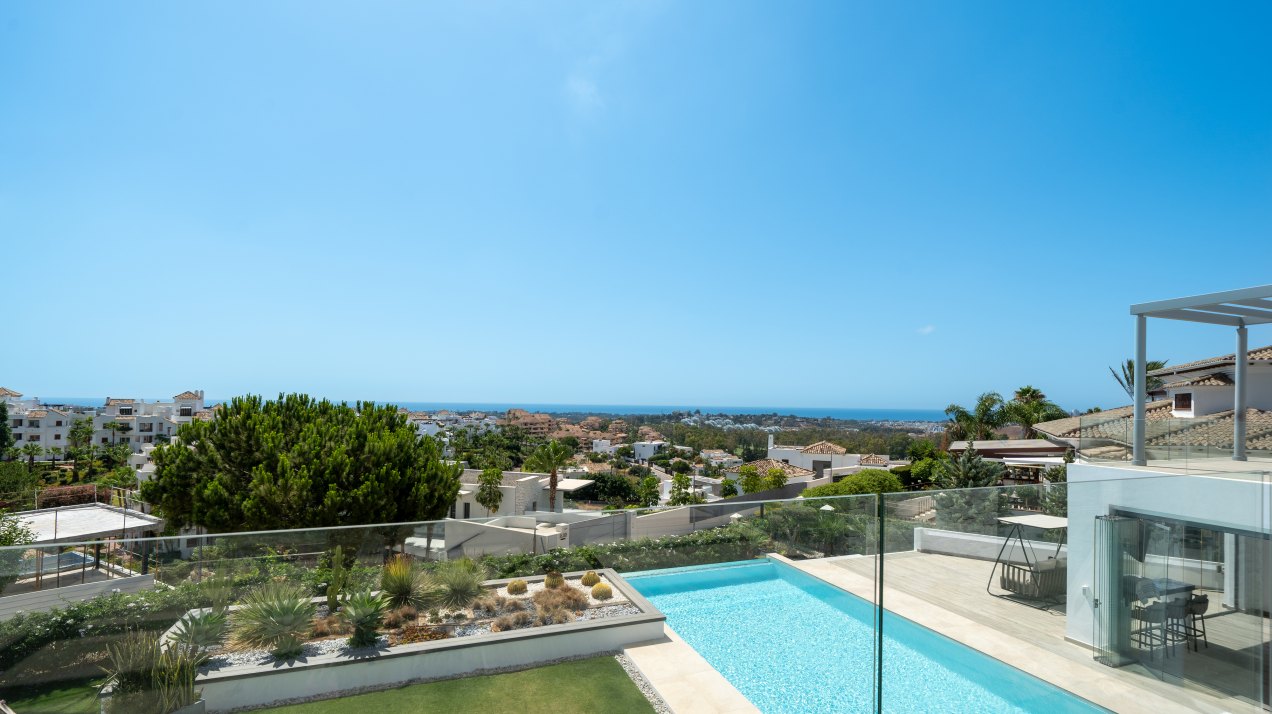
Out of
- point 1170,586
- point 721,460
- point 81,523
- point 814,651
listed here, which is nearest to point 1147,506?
point 1170,586

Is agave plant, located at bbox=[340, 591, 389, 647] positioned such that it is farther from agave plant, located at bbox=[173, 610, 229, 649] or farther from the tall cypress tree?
the tall cypress tree

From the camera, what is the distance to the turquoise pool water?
4.03 m

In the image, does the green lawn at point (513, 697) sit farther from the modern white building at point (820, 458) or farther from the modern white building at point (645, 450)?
the modern white building at point (645, 450)

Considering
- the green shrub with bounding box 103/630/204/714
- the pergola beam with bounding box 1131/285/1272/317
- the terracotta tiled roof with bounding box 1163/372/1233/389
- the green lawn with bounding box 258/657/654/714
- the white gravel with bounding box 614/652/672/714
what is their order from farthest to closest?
the terracotta tiled roof with bounding box 1163/372/1233/389
the pergola beam with bounding box 1131/285/1272/317
the white gravel with bounding box 614/652/672/714
the green lawn with bounding box 258/657/654/714
the green shrub with bounding box 103/630/204/714

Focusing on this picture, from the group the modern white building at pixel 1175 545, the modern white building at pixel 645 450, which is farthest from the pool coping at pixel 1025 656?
the modern white building at pixel 645 450

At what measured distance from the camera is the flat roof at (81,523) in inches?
744

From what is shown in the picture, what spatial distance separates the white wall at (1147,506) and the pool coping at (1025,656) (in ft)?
1.35

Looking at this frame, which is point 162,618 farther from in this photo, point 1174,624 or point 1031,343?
point 1031,343

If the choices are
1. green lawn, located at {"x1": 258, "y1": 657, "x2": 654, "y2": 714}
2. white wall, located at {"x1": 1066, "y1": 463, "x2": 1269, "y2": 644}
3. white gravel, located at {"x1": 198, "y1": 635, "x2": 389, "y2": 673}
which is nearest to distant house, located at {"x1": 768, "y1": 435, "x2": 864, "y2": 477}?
white wall, located at {"x1": 1066, "y1": 463, "x2": 1269, "y2": 644}

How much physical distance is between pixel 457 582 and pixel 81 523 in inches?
848

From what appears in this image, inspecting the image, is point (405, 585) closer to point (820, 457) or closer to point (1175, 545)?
point (1175, 545)

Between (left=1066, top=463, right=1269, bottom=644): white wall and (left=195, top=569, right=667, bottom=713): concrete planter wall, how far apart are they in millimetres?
4542

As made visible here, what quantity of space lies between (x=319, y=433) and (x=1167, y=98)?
2381 centimetres

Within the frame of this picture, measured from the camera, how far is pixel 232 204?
62.6 ft
